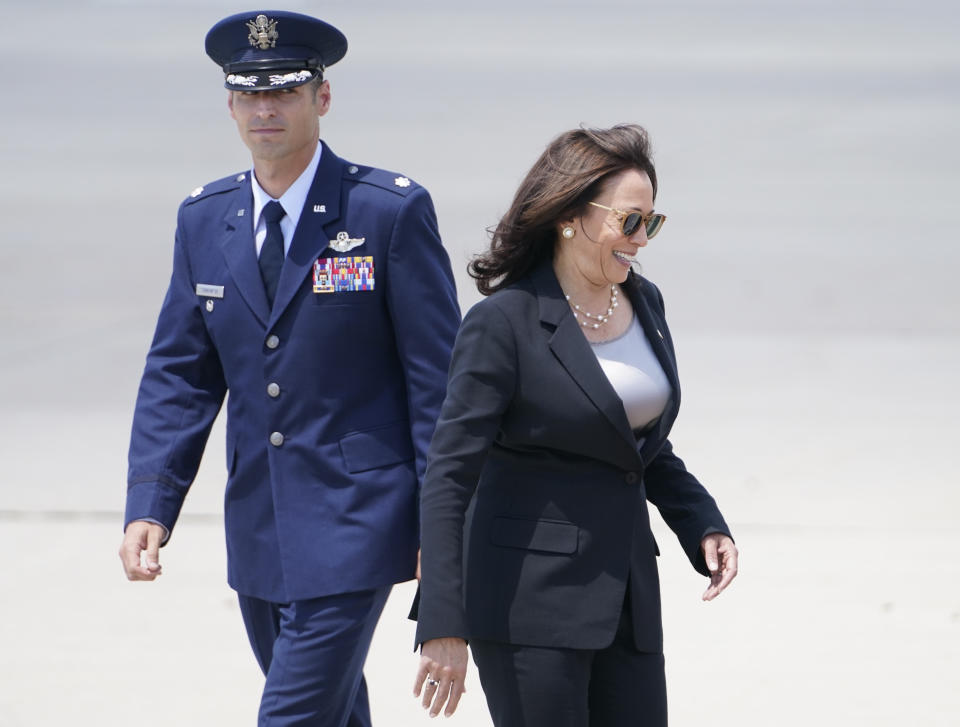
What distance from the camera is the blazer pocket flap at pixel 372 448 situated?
9.47ft

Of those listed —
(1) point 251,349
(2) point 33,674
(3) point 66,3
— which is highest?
(3) point 66,3

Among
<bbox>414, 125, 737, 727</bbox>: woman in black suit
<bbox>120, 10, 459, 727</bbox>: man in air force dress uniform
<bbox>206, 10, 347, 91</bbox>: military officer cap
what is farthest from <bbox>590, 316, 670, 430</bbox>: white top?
<bbox>206, 10, 347, 91</bbox>: military officer cap

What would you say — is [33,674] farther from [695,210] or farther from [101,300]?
[695,210]

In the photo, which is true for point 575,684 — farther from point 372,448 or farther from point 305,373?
point 305,373

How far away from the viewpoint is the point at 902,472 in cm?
630

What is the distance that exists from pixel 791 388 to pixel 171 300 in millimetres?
4848

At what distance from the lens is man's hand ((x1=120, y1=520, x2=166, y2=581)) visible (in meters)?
2.87

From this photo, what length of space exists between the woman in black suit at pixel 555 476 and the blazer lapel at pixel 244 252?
1.61 feet

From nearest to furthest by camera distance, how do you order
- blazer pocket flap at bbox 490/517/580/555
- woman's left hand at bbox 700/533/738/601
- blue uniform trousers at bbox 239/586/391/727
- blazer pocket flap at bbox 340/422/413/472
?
blazer pocket flap at bbox 490/517/580/555 < woman's left hand at bbox 700/533/738/601 < blue uniform trousers at bbox 239/586/391/727 < blazer pocket flap at bbox 340/422/413/472

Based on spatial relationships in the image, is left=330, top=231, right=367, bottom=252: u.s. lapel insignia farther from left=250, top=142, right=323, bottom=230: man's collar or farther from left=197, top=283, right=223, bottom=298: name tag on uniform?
left=197, top=283, right=223, bottom=298: name tag on uniform

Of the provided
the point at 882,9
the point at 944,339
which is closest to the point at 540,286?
the point at 944,339

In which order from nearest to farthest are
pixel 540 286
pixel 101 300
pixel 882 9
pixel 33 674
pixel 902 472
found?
pixel 540 286, pixel 33 674, pixel 902 472, pixel 101 300, pixel 882 9

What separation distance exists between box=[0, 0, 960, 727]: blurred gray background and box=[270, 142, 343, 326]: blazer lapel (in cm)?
158

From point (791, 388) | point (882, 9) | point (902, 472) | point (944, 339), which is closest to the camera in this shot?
point (902, 472)
